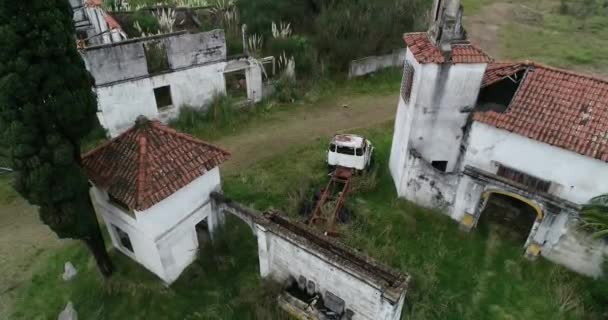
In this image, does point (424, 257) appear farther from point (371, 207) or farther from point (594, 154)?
point (594, 154)

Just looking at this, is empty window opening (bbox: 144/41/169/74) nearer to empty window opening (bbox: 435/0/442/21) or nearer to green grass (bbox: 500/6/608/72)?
empty window opening (bbox: 435/0/442/21)

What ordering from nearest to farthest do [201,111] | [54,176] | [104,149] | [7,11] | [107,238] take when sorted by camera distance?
[7,11], [54,176], [104,149], [107,238], [201,111]

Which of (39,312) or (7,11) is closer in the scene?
(7,11)

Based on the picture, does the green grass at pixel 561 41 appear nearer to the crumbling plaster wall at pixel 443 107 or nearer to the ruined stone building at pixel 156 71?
the crumbling plaster wall at pixel 443 107

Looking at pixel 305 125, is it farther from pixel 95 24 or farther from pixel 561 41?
pixel 561 41

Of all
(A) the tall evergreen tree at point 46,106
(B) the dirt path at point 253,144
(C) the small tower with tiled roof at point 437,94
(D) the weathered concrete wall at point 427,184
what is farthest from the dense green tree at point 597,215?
(A) the tall evergreen tree at point 46,106

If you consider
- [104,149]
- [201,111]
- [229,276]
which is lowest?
[229,276]

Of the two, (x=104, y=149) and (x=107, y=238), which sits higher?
(x=104, y=149)

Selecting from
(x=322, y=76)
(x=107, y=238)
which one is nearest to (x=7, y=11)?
(x=107, y=238)
